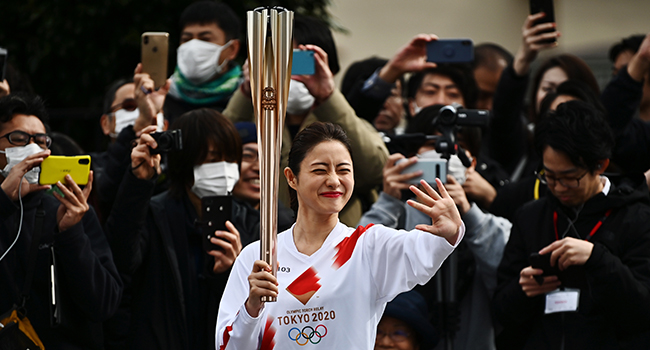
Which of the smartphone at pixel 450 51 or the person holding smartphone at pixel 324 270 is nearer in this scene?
the person holding smartphone at pixel 324 270

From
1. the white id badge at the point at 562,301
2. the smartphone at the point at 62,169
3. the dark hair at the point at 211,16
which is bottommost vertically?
the white id badge at the point at 562,301

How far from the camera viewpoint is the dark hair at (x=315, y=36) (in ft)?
17.3

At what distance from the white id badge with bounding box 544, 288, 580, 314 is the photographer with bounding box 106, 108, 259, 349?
1349mm

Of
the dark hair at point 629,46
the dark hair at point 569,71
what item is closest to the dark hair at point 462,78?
the dark hair at point 569,71

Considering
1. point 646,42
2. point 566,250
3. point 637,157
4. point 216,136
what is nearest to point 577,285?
point 566,250

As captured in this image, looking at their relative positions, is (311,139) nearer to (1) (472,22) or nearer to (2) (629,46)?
(2) (629,46)

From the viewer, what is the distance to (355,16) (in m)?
11.7

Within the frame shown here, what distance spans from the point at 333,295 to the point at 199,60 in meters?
2.55

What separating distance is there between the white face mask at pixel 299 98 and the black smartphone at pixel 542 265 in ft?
4.96

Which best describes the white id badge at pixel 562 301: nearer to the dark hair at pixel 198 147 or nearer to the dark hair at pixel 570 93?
the dark hair at pixel 570 93

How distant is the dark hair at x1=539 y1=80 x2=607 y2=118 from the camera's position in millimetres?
5066

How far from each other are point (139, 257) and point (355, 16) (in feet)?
25.8

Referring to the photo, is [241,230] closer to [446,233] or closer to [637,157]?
[446,233]

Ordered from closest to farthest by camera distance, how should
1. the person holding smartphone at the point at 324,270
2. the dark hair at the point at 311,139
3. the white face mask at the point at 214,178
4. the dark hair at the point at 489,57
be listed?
the person holding smartphone at the point at 324,270 < the dark hair at the point at 311,139 < the white face mask at the point at 214,178 < the dark hair at the point at 489,57
